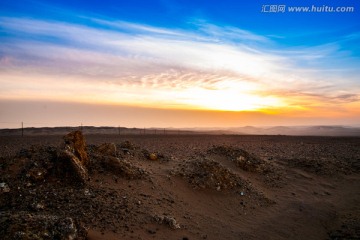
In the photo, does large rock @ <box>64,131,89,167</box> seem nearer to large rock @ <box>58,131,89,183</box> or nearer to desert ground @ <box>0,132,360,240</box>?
large rock @ <box>58,131,89,183</box>

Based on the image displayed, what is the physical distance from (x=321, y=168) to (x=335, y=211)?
576cm

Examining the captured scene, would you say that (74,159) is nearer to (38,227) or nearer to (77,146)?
(77,146)

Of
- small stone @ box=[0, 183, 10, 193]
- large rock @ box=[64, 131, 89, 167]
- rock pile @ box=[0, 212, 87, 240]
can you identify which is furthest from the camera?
large rock @ box=[64, 131, 89, 167]

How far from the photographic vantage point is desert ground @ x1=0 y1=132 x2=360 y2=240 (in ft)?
29.0

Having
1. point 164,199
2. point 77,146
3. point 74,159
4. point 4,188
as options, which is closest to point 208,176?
point 164,199

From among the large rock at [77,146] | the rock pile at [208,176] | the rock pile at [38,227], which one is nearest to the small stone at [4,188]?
the rock pile at [38,227]

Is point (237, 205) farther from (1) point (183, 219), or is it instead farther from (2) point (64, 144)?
(2) point (64, 144)

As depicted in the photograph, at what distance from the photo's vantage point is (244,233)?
1082 cm

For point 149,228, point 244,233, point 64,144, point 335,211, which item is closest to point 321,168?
point 335,211

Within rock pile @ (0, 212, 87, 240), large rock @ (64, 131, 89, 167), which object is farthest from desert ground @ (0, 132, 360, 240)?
large rock @ (64, 131, 89, 167)

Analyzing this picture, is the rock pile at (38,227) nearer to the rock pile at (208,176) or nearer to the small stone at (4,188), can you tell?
the small stone at (4,188)

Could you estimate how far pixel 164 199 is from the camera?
11.8 meters

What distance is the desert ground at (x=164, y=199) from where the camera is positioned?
8836 mm

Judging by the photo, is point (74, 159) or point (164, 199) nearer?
point (74, 159)
